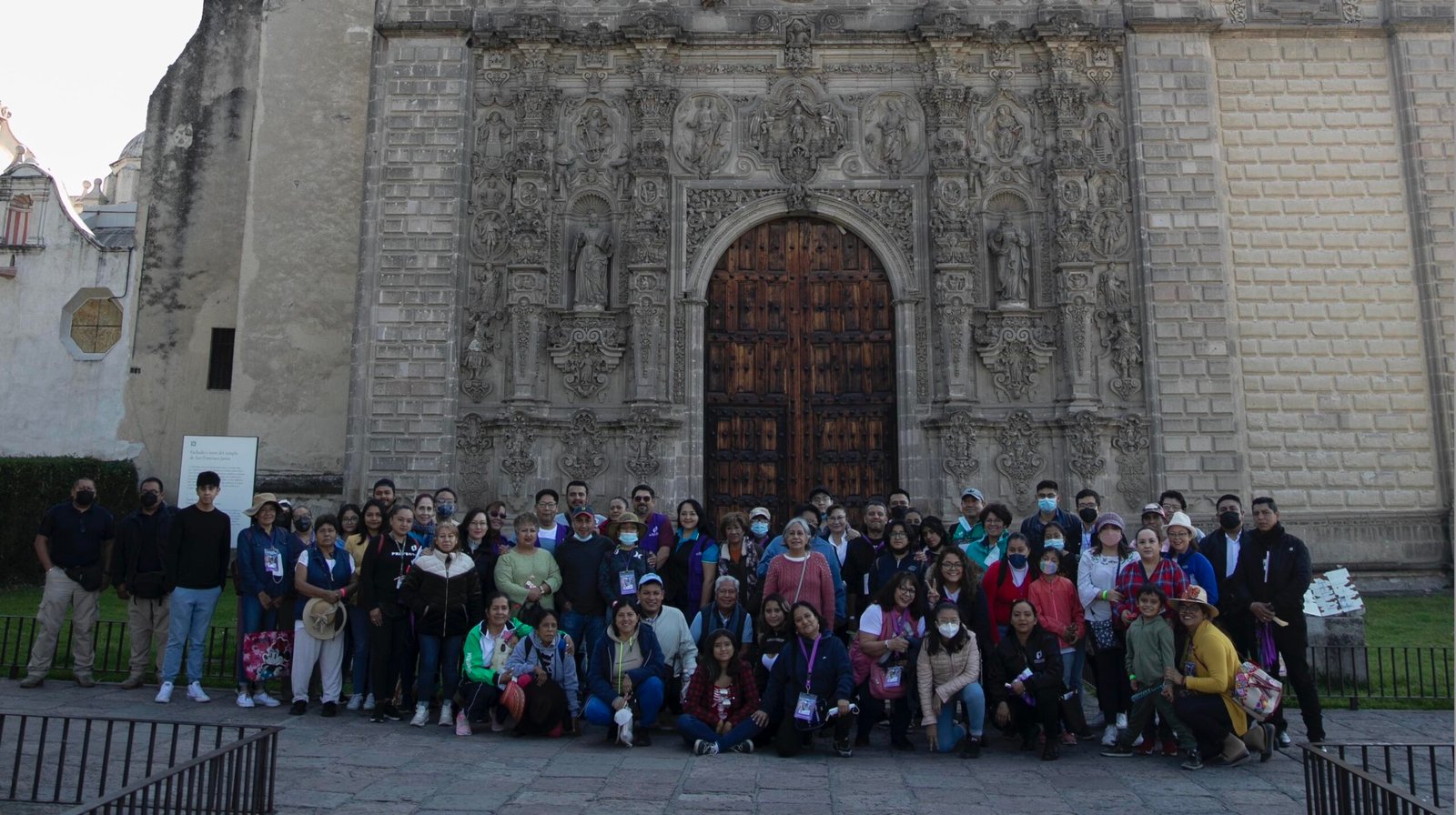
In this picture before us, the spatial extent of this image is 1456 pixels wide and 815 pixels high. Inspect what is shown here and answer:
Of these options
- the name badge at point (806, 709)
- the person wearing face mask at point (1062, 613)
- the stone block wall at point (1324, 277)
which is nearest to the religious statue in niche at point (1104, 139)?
the stone block wall at point (1324, 277)

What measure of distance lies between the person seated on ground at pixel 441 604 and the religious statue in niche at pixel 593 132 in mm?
8746

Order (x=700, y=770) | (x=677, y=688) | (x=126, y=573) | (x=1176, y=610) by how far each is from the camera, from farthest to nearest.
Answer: (x=126, y=573)
(x=677, y=688)
(x=1176, y=610)
(x=700, y=770)

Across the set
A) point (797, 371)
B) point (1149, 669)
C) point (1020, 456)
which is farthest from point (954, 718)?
point (797, 371)

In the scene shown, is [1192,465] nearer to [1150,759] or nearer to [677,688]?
[1150,759]

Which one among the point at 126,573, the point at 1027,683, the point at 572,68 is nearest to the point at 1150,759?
the point at 1027,683

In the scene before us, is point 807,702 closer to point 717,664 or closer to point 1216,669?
point 717,664

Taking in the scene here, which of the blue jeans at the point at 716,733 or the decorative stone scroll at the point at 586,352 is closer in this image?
the blue jeans at the point at 716,733

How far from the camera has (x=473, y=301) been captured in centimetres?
1658

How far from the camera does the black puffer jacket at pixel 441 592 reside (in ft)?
31.4

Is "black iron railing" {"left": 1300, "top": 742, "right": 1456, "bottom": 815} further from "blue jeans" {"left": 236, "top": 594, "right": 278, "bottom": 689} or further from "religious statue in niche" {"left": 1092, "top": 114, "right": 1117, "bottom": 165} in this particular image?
"religious statue in niche" {"left": 1092, "top": 114, "right": 1117, "bottom": 165}

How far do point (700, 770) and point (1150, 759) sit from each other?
11.5ft

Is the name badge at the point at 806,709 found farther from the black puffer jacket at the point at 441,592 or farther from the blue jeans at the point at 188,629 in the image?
the blue jeans at the point at 188,629

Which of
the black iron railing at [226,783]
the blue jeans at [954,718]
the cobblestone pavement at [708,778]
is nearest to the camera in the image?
the black iron railing at [226,783]

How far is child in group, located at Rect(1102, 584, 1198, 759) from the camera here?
8531 mm
